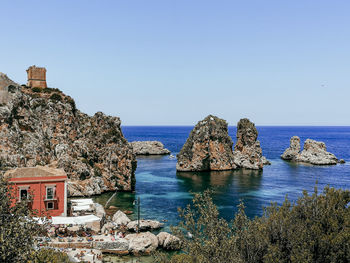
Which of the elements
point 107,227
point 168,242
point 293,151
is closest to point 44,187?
point 107,227

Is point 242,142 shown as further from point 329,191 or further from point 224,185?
point 329,191

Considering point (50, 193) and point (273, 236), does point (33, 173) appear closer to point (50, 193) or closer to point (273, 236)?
point (50, 193)

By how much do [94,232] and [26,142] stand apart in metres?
29.9

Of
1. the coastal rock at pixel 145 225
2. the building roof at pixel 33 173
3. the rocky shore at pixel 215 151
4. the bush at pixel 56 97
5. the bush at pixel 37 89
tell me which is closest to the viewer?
the building roof at pixel 33 173

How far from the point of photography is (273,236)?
20.5 meters

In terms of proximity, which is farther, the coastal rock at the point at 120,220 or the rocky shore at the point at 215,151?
the rocky shore at the point at 215,151

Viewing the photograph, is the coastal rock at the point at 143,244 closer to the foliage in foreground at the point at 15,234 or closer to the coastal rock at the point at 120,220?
the coastal rock at the point at 120,220

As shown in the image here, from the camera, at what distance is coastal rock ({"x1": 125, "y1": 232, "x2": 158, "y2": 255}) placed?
3431 centimetres

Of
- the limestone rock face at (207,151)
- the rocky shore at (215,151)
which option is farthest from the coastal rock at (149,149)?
the limestone rock face at (207,151)

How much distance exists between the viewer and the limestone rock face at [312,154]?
365 ft

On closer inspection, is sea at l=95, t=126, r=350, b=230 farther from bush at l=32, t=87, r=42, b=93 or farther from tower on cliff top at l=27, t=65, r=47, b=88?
tower on cliff top at l=27, t=65, r=47, b=88

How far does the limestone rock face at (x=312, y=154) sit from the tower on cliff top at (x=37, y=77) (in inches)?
3751

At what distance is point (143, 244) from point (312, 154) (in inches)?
3898

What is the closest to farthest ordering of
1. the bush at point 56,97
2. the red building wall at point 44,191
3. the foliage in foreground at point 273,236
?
the foliage in foreground at point 273,236, the red building wall at point 44,191, the bush at point 56,97
